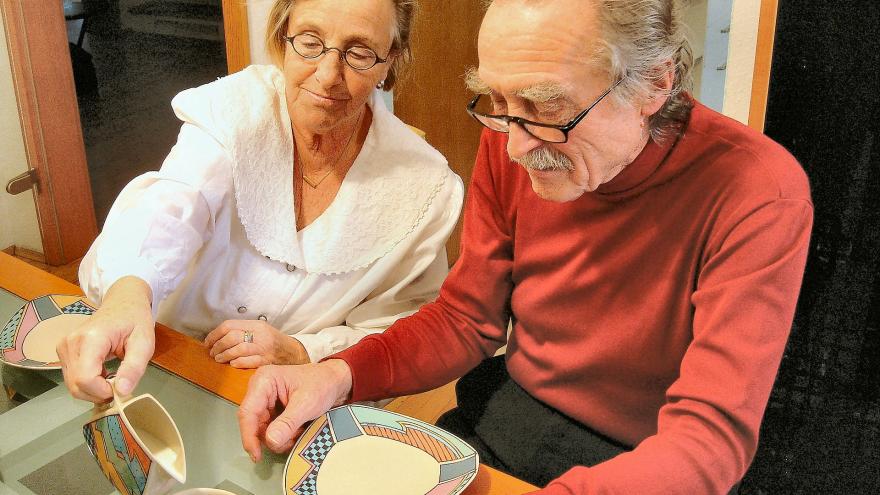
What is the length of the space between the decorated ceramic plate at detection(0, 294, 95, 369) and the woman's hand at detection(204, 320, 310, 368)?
0.20m

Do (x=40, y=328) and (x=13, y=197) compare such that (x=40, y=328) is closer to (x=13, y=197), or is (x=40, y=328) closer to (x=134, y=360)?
(x=134, y=360)

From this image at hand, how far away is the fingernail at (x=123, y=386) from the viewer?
3.07 ft

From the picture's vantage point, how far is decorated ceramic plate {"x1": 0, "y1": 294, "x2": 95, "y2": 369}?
1.19 m

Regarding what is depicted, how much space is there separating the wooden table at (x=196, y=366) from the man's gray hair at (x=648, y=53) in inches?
18.3

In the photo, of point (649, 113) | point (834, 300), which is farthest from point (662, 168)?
point (834, 300)

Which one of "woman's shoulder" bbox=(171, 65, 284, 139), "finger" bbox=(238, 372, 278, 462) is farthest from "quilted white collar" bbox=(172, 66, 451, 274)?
"finger" bbox=(238, 372, 278, 462)

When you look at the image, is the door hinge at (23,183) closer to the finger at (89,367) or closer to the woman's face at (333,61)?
the woman's face at (333,61)

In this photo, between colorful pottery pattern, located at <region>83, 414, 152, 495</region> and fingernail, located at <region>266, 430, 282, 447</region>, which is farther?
fingernail, located at <region>266, 430, 282, 447</region>

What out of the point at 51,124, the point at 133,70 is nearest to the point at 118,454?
the point at 51,124

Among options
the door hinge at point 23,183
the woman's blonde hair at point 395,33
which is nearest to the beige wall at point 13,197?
the door hinge at point 23,183

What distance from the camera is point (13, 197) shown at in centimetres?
273

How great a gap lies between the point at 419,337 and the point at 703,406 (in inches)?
18.3

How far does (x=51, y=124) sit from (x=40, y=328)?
157 cm

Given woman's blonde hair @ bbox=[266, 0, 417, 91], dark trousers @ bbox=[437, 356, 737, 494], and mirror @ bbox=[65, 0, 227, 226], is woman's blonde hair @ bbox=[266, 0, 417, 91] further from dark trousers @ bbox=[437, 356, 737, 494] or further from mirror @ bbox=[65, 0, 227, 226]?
mirror @ bbox=[65, 0, 227, 226]
